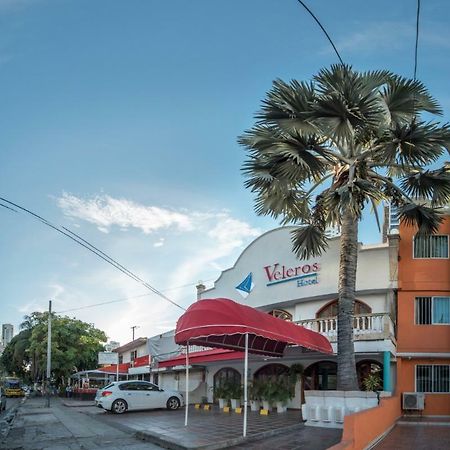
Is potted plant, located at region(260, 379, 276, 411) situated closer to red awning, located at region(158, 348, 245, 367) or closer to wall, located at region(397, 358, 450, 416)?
red awning, located at region(158, 348, 245, 367)

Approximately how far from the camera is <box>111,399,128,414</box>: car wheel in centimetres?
2374

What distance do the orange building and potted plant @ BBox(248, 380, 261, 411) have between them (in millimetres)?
5452

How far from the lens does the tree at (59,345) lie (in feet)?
190

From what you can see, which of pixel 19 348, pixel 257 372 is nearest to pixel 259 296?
pixel 257 372

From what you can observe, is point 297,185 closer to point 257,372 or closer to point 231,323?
point 231,323

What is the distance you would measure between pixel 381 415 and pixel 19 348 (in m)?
58.5

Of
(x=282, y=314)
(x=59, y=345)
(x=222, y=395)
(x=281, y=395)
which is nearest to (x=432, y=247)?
(x=282, y=314)

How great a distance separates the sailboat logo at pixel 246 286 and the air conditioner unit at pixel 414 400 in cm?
917

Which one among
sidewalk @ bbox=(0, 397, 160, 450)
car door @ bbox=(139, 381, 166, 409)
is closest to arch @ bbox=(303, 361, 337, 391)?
car door @ bbox=(139, 381, 166, 409)

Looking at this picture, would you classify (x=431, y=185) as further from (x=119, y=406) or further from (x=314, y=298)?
(x=119, y=406)

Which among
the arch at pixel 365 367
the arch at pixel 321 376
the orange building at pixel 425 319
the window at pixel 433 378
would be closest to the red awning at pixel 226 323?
the arch at pixel 365 367

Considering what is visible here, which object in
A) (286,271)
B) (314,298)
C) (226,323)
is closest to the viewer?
(226,323)

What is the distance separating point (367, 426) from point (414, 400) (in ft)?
30.4

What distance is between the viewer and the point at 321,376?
2355 centimetres
